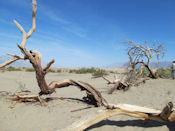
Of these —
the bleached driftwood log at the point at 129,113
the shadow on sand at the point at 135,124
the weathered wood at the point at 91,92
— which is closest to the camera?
the bleached driftwood log at the point at 129,113

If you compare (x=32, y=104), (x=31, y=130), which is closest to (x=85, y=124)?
(x=31, y=130)

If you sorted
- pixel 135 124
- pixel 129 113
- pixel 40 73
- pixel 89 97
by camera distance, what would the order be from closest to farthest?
1. pixel 129 113
2. pixel 135 124
3. pixel 40 73
4. pixel 89 97

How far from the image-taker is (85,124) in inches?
84.0

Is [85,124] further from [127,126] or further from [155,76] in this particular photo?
[155,76]

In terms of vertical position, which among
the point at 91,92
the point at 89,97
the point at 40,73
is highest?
the point at 40,73

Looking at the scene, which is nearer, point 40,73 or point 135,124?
point 135,124

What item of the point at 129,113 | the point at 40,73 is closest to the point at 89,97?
the point at 40,73

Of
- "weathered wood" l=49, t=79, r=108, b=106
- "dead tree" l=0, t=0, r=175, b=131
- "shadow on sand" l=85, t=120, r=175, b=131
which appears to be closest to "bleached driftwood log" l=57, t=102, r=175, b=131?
"dead tree" l=0, t=0, r=175, b=131

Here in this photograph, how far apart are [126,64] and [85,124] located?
22.8ft

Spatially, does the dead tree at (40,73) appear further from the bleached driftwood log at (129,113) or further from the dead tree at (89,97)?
the bleached driftwood log at (129,113)

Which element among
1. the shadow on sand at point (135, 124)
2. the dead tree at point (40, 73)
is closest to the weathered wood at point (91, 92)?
the dead tree at point (40, 73)

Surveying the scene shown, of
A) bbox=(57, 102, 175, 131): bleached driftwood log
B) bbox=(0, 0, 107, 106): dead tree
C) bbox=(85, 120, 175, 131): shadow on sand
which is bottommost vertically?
bbox=(85, 120, 175, 131): shadow on sand

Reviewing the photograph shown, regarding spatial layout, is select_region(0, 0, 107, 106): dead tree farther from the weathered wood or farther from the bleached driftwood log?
the bleached driftwood log

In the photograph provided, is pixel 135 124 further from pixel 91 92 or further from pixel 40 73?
pixel 40 73
